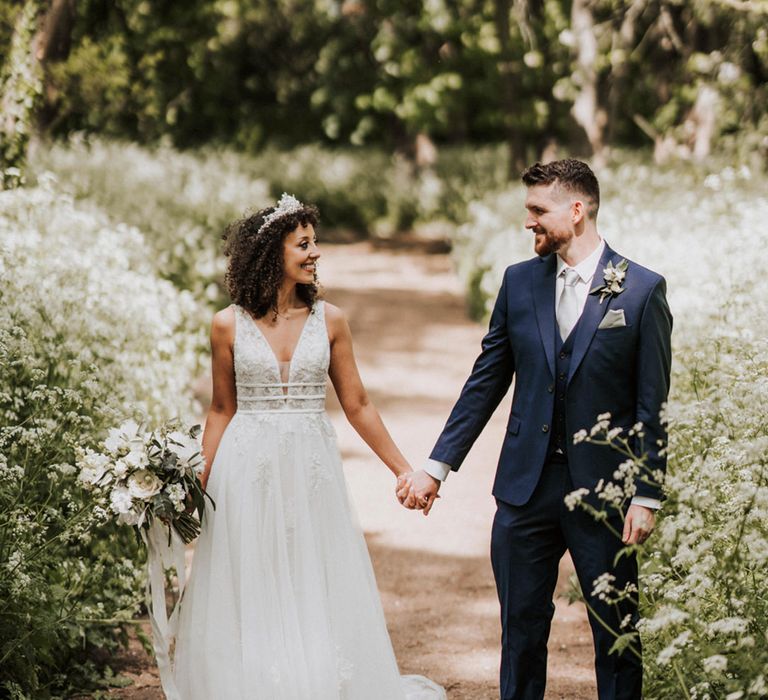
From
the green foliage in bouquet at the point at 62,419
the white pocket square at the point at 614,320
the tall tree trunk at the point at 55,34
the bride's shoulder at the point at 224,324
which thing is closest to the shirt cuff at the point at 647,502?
the white pocket square at the point at 614,320

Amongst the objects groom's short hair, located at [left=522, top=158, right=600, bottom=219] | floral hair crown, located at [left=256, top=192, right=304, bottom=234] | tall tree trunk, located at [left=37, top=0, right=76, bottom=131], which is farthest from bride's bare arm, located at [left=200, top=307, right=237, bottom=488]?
tall tree trunk, located at [left=37, top=0, right=76, bottom=131]

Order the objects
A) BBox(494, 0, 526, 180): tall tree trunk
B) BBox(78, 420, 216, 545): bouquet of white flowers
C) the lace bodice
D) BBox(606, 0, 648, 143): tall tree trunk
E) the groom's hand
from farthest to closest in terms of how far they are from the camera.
Result: 1. BBox(494, 0, 526, 180): tall tree trunk
2. BBox(606, 0, 648, 143): tall tree trunk
3. the lace bodice
4. BBox(78, 420, 216, 545): bouquet of white flowers
5. the groom's hand

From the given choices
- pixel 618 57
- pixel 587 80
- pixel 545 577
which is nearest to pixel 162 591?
pixel 545 577

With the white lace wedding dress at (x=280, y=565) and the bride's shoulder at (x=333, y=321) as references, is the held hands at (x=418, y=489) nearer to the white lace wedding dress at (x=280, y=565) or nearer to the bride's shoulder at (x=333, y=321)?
the white lace wedding dress at (x=280, y=565)

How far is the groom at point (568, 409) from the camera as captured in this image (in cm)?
395

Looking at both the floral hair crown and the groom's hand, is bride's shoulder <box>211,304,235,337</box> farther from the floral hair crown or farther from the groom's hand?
the groom's hand

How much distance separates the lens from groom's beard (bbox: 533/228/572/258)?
4047mm

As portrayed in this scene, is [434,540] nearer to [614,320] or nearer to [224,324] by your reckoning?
[224,324]

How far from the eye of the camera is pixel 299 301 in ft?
15.1

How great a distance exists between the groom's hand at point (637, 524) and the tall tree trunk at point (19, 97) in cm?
705

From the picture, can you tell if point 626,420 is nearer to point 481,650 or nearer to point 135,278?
point 481,650

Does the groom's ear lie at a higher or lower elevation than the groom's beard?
higher

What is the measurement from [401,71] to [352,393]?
861 inches

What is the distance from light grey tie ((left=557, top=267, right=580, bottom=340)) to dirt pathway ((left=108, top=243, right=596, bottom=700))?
194 cm
